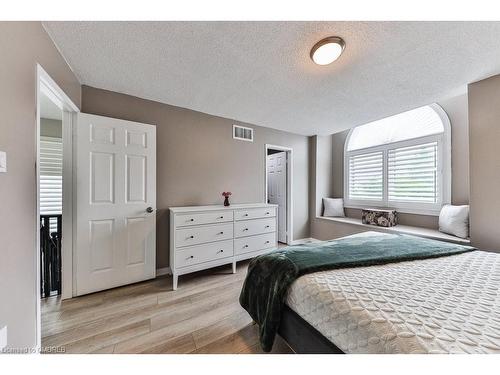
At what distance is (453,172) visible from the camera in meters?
2.70

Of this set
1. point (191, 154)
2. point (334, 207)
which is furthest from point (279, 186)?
point (191, 154)

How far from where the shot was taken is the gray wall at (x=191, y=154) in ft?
7.86

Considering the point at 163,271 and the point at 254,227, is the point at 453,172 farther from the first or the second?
the point at 163,271

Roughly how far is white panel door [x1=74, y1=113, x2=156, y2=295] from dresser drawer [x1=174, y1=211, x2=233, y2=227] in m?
0.40

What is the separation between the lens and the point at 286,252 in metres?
1.56

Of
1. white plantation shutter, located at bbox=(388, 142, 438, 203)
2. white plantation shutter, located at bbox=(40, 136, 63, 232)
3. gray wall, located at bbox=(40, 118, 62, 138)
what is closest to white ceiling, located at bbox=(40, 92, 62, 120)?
gray wall, located at bbox=(40, 118, 62, 138)

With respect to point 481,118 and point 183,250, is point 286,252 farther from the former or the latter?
point 481,118

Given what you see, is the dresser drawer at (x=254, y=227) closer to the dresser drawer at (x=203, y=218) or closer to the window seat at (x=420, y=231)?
the dresser drawer at (x=203, y=218)

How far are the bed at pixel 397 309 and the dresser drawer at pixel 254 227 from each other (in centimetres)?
150

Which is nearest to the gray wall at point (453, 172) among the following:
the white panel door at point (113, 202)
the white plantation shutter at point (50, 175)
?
the white panel door at point (113, 202)

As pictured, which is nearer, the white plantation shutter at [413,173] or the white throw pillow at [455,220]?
the white throw pillow at [455,220]

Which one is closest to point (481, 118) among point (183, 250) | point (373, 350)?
point (373, 350)

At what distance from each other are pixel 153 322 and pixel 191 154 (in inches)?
79.7
